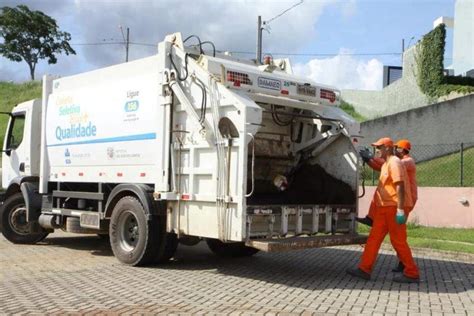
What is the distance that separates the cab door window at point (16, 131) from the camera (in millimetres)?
11477

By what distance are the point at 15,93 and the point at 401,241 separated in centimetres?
3941

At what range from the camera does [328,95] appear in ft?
28.6

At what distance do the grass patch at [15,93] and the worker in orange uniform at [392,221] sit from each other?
3114 centimetres

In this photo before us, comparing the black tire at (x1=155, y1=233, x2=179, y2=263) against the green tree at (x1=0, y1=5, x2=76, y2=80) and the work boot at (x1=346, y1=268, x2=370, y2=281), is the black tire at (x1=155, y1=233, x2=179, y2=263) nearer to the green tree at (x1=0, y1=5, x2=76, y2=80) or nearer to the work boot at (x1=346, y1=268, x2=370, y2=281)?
the work boot at (x1=346, y1=268, x2=370, y2=281)

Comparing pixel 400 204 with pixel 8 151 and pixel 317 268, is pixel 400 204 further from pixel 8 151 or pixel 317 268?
pixel 8 151

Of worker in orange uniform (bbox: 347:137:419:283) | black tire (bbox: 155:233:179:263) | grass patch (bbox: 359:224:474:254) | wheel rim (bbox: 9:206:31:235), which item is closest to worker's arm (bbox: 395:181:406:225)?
worker in orange uniform (bbox: 347:137:419:283)

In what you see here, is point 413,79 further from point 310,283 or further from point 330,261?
point 310,283

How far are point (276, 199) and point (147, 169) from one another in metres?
1.98

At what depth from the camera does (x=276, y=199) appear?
873 centimetres

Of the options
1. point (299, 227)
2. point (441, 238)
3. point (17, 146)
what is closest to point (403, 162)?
point (299, 227)

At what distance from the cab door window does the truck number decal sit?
5.73 m

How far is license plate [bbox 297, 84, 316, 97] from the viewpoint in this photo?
8.32 m

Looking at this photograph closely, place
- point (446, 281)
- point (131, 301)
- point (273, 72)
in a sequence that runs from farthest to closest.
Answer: point (273, 72) → point (446, 281) → point (131, 301)

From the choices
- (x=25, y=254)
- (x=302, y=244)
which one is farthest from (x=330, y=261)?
(x=25, y=254)
